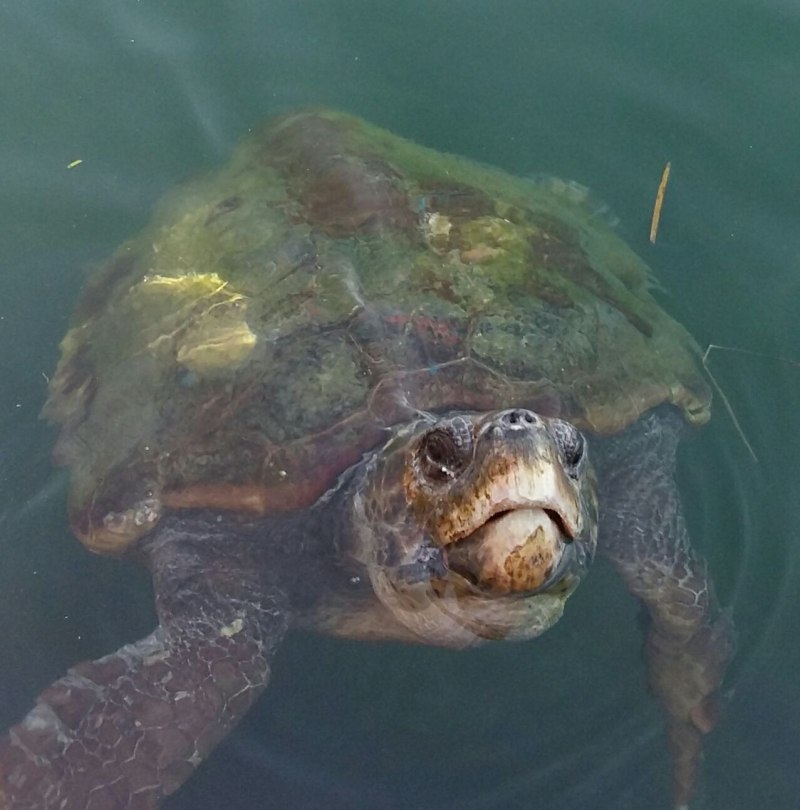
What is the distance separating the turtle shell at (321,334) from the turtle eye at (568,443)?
95cm

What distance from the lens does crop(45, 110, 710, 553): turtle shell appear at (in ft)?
11.9

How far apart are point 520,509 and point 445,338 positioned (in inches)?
50.3

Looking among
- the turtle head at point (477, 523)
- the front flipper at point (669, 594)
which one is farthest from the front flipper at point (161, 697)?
the front flipper at point (669, 594)

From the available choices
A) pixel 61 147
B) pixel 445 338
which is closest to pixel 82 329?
pixel 61 147

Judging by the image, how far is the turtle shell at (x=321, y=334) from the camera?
3.63m

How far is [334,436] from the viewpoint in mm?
3574

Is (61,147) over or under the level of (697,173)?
over

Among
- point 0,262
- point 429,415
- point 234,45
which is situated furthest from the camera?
point 234,45

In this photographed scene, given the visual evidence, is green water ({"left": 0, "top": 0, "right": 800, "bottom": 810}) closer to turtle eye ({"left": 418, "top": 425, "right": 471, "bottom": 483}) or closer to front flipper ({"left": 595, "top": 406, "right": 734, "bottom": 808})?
front flipper ({"left": 595, "top": 406, "right": 734, "bottom": 808})

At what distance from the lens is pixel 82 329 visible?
4.69 m

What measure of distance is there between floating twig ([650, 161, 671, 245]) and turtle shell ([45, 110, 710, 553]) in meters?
0.86

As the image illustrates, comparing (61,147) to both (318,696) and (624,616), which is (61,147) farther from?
(624,616)

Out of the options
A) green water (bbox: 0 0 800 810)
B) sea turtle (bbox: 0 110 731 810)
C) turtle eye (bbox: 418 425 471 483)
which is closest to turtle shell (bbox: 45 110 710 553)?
sea turtle (bbox: 0 110 731 810)

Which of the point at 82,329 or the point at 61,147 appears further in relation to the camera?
the point at 61,147
